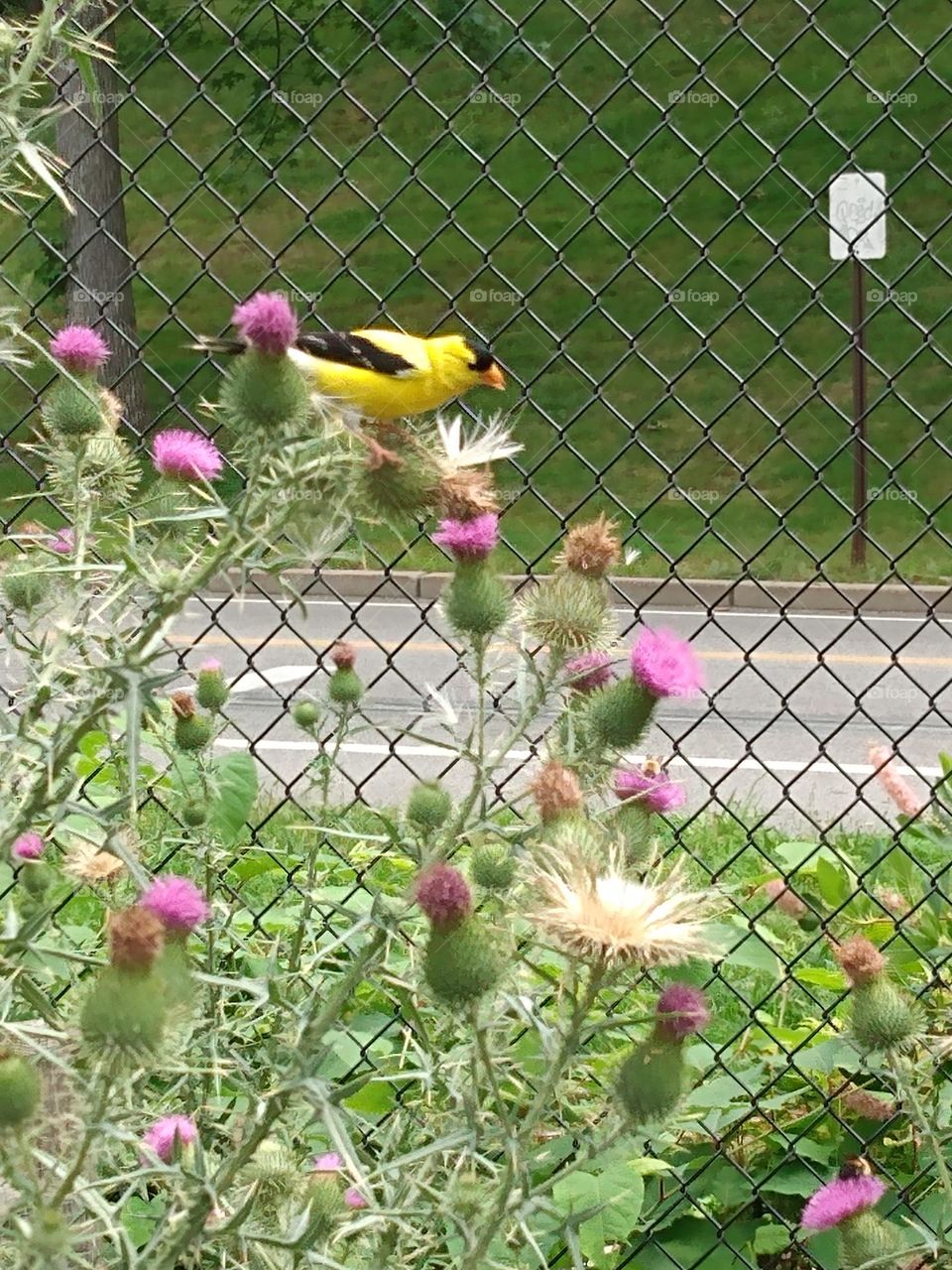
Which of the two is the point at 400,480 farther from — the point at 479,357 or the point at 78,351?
the point at 479,357

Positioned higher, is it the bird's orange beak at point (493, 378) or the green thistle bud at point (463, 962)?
the bird's orange beak at point (493, 378)

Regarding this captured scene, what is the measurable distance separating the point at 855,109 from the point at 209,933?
15.0m

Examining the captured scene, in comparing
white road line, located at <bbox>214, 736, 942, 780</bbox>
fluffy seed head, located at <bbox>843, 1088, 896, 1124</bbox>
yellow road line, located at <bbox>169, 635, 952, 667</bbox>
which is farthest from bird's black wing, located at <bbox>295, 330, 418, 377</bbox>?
yellow road line, located at <bbox>169, 635, 952, 667</bbox>

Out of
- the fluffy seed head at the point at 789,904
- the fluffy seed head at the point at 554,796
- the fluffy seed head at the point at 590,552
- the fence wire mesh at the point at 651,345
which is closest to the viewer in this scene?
the fluffy seed head at the point at 554,796

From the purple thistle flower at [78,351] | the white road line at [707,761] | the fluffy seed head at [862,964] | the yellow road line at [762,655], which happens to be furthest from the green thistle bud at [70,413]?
the yellow road line at [762,655]

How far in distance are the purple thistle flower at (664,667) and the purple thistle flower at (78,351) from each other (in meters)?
0.72

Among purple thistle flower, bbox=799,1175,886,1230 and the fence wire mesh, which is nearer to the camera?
purple thistle flower, bbox=799,1175,886,1230

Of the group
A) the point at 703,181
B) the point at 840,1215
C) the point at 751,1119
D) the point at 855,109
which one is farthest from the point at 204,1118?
the point at 855,109

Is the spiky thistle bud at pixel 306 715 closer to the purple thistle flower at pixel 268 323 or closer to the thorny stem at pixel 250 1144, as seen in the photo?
the thorny stem at pixel 250 1144

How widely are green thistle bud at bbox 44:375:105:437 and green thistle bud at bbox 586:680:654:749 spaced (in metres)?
0.63

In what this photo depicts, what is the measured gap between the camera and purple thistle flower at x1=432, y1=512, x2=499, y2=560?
162 cm

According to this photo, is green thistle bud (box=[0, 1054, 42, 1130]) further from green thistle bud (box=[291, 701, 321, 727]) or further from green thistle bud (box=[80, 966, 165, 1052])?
green thistle bud (box=[291, 701, 321, 727])

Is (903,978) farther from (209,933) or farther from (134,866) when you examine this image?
(134,866)

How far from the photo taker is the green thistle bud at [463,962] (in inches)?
54.7
